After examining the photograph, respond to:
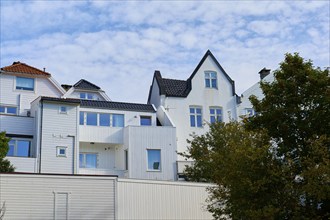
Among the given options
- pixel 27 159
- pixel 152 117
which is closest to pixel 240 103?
pixel 152 117

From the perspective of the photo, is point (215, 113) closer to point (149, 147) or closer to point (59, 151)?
point (149, 147)

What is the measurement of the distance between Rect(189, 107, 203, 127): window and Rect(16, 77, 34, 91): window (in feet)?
44.7

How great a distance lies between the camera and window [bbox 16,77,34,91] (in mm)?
46250

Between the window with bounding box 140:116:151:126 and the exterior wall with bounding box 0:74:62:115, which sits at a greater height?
the exterior wall with bounding box 0:74:62:115

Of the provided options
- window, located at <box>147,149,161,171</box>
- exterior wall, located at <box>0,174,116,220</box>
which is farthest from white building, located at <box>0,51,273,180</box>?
exterior wall, located at <box>0,174,116,220</box>

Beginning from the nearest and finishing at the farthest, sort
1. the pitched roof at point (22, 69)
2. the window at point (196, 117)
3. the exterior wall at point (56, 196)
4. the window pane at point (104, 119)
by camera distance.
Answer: the exterior wall at point (56, 196), the window pane at point (104, 119), the pitched roof at point (22, 69), the window at point (196, 117)

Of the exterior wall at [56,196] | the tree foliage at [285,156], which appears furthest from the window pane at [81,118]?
the tree foliage at [285,156]

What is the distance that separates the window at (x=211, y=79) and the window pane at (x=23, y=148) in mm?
16646

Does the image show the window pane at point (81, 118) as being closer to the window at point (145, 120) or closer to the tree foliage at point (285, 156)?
the window at point (145, 120)

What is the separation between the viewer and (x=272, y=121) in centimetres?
2323

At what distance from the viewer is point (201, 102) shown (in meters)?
48.8

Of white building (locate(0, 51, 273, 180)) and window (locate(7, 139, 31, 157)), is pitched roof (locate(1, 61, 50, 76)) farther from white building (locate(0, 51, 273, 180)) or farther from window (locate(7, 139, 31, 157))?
window (locate(7, 139, 31, 157))

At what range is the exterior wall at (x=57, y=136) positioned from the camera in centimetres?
4100

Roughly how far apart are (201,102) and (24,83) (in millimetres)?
15131
